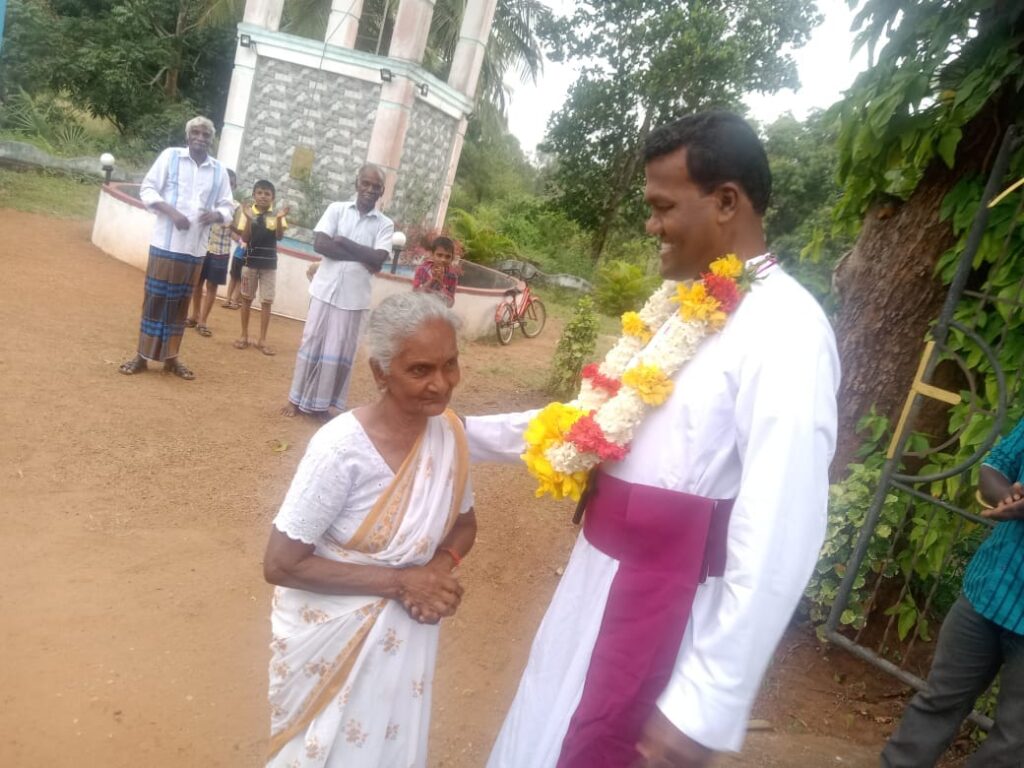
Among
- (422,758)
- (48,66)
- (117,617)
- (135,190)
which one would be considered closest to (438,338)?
(422,758)

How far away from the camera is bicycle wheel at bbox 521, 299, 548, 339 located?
41.1ft

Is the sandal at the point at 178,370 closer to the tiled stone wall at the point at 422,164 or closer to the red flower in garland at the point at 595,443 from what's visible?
the red flower in garland at the point at 595,443

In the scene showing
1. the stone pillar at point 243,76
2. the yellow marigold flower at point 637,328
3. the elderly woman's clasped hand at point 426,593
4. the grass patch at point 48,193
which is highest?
the stone pillar at point 243,76

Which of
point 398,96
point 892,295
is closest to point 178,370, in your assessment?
point 892,295

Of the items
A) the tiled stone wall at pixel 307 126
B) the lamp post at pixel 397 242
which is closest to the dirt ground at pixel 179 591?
the lamp post at pixel 397 242

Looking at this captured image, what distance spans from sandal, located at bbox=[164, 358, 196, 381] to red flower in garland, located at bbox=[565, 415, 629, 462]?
5447 millimetres

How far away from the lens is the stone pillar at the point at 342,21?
12719mm

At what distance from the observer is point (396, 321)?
193 cm

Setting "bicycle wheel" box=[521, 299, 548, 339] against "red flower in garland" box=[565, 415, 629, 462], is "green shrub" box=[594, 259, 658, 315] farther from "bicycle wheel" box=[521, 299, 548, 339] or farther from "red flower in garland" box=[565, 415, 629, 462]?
"red flower in garland" box=[565, 415, 629, 462]

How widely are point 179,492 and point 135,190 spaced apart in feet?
33.8

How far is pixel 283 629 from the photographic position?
1985mm

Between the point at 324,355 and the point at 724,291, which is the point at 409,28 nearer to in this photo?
the point at 324,355

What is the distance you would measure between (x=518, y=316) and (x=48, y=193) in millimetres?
9280

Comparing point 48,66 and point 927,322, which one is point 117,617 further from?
point 48,66
